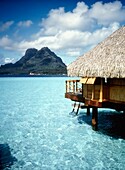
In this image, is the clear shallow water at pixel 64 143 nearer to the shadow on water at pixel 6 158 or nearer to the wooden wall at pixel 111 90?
the shadow on water at pixel 6 158

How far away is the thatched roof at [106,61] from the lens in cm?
1157

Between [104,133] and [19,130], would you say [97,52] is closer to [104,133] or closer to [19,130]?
[104,133]

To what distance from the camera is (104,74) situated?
38.7 ft

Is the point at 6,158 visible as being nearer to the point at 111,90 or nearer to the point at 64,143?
the point at 64,143

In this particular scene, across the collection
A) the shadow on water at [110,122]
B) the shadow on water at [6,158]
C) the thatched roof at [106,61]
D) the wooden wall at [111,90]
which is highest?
the thatched roof at [106,61]

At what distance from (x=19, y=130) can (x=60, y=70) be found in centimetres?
17845

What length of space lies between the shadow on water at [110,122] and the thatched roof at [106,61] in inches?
166

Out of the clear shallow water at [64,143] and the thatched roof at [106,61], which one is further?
the thatched roof at [106,61]

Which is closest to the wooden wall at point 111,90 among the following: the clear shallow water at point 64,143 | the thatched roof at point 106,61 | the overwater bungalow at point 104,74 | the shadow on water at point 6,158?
the overwater bungalow at point 104,74

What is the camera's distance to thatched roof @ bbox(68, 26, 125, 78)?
38.0ft

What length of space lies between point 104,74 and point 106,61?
0.96 m

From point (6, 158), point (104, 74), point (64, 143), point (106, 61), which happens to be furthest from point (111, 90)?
point (6, 158)

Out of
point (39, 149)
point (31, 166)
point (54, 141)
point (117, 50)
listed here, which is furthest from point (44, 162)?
point (117, 50)

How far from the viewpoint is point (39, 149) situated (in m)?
11.6
